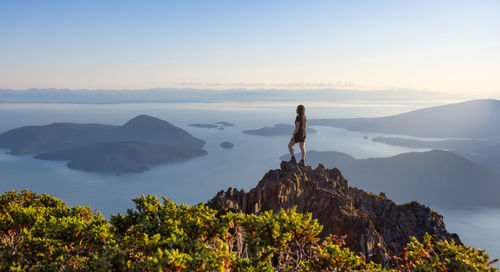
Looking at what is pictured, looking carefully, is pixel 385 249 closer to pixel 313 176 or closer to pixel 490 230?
pixel 313 176

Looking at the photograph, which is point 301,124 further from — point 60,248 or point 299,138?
point 60,248

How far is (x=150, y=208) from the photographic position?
10727 mm

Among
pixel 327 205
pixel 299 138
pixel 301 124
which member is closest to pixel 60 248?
pixel 299 138

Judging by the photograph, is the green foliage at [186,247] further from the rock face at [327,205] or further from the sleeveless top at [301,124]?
the sleeveless top at [301,124]

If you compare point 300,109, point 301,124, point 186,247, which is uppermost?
point 300,109

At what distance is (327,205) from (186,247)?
1360cm

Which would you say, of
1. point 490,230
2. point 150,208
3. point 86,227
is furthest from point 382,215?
point 490,230

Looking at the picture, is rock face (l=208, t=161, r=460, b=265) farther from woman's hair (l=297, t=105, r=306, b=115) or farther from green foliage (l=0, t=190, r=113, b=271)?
green foliage (l=0, t=190, r=113, b=271)

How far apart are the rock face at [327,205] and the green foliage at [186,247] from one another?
684 centimetres

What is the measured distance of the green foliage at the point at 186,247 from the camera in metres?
7.53

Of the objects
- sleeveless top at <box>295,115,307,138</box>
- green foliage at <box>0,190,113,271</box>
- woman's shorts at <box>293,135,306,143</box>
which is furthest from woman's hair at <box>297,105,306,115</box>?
green foliage at <box>0,190,113,271</box>

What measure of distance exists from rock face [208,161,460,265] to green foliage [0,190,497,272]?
6844 mm

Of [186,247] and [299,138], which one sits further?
[299,138]

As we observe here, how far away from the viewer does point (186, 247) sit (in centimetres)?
827
